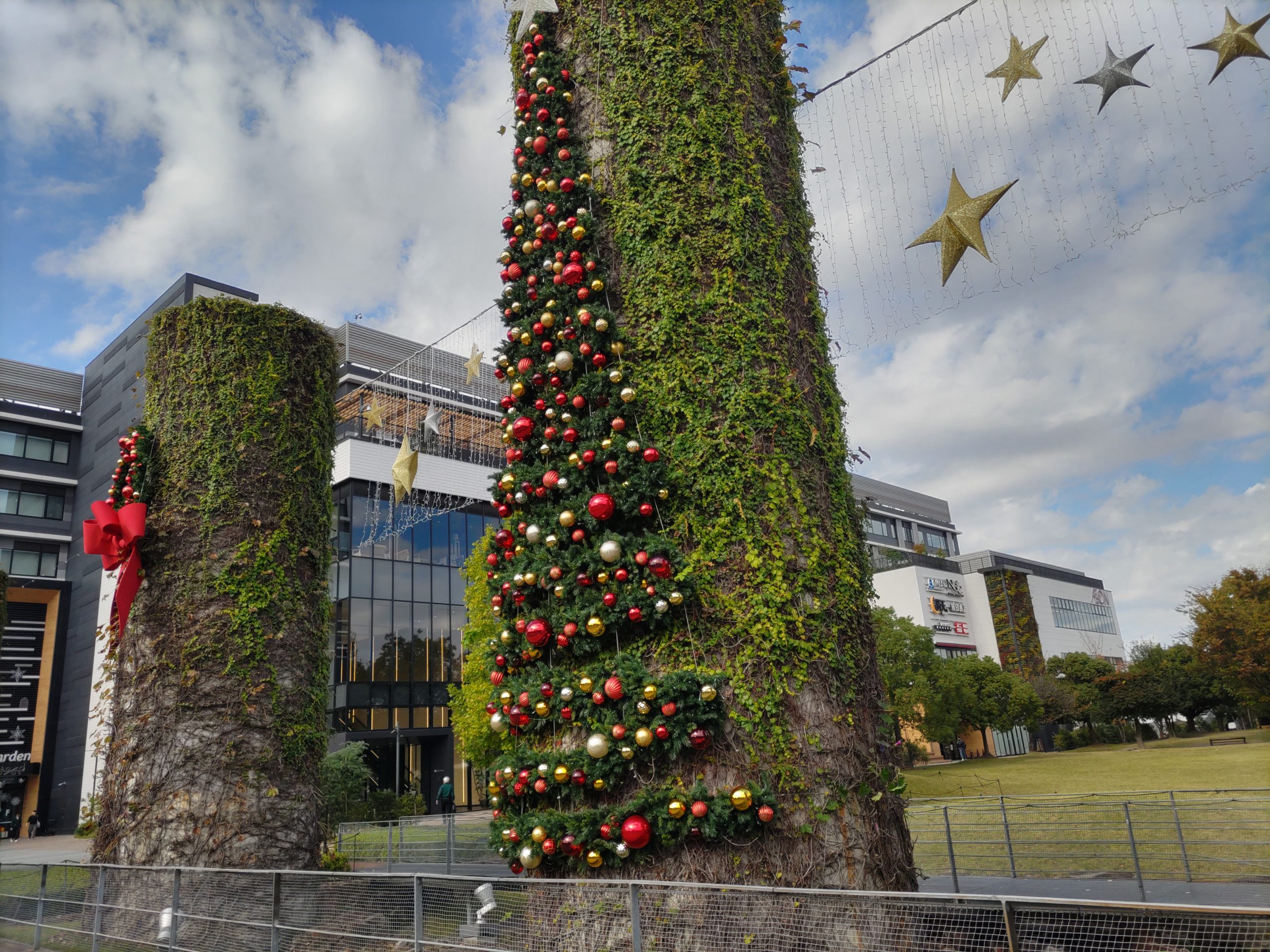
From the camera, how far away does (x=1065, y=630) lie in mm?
71500

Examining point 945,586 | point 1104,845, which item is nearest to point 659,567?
point 1104,845

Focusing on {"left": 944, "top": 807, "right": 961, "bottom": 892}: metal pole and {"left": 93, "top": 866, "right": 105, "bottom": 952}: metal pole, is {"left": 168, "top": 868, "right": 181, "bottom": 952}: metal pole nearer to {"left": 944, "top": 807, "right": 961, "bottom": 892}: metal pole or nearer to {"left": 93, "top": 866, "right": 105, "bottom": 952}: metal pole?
{"left": 93, "top": 866, "right": 105, "bottom": 952}: metal pole

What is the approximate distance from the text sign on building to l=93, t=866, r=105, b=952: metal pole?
60.0m

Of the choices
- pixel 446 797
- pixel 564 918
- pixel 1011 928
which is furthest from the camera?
pixel 446 797

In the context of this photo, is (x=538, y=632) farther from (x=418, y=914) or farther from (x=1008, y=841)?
(x=1008, y=841)

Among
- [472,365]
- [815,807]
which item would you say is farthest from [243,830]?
[472,365]

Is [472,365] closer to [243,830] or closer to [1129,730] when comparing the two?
[243,830]

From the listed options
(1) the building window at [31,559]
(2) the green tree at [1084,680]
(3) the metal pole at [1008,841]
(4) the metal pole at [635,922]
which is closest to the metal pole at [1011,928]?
(4) the metal pole at [635,922]

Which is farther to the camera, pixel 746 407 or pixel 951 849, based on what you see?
pixel 951 849

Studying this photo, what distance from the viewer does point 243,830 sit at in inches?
283

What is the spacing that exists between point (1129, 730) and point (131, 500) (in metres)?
59.1

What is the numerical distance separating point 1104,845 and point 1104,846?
0.30 feet

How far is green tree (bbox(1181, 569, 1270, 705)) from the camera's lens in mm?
35906

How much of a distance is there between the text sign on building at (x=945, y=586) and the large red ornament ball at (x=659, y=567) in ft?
198
